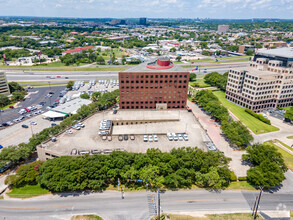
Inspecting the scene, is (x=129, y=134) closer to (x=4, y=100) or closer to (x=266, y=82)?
(x=266, y=82)

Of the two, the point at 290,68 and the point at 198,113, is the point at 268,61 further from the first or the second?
the point at 198,113

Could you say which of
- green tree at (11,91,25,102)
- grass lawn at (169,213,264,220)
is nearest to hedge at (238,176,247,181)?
grass lawn at (169,213,264,220)

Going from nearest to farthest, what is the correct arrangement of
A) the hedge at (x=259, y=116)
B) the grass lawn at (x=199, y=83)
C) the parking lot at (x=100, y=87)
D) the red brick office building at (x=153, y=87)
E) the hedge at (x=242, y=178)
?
the hedge at (x=242, y=178), the red brick office building at (x=153, y=87), the hedge at (x=259, y=116), the parking lot at (x=100, y=87), the grass lawn at (x=199, y=83)

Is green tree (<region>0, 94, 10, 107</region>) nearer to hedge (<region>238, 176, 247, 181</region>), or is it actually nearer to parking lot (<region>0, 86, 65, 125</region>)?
parking lot (<region>0, 86, 65, 125</region>)

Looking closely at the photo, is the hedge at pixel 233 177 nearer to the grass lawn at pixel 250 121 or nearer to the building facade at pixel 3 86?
the grass lawn at pixel 250 121

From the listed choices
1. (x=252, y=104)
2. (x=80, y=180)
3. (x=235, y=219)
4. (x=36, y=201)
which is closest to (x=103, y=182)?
(x=80, y=180)

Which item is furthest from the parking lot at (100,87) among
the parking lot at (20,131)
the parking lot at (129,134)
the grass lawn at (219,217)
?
the grass lawn at (219,217)
